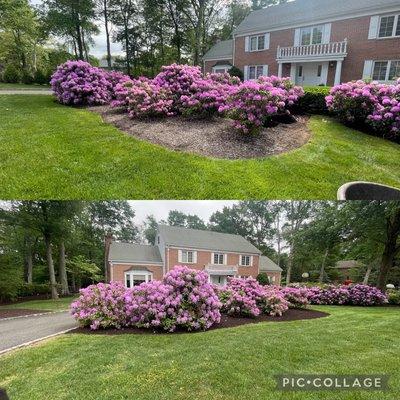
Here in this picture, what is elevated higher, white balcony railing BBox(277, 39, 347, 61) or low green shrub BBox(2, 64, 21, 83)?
white balcony railing BBox(277, 39, 347, 61)

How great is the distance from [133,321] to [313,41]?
21.7 m

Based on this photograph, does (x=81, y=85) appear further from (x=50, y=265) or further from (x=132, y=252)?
(x=132, y=252)

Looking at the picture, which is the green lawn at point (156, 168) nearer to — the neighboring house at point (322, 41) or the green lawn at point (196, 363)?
the green lawn at point (196, 363)

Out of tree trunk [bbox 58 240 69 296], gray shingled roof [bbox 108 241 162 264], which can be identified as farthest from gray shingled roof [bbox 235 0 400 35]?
tree trunk [bbox 58 240 69 296]

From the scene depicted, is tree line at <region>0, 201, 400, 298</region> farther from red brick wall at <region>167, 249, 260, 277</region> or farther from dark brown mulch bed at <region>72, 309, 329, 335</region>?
dark brown mulch bed at <region>72, 309, 329, 335</region>

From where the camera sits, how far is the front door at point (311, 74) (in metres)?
20.9

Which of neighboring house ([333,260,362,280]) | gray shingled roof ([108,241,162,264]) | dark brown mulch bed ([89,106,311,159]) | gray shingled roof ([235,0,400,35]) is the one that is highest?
gray shingled roof ([235,0,400,35])

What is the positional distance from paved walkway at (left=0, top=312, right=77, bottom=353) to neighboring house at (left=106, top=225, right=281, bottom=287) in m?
1.28

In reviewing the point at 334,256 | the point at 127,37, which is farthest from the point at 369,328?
the point at 127,37

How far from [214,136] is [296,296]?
3663mm

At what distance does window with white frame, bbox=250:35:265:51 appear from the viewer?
2477cm

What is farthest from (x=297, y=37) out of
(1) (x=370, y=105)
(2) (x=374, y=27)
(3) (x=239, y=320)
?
(3) (x=239, y=320)

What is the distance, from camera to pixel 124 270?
448cm

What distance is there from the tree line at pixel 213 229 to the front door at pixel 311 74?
1782cm
